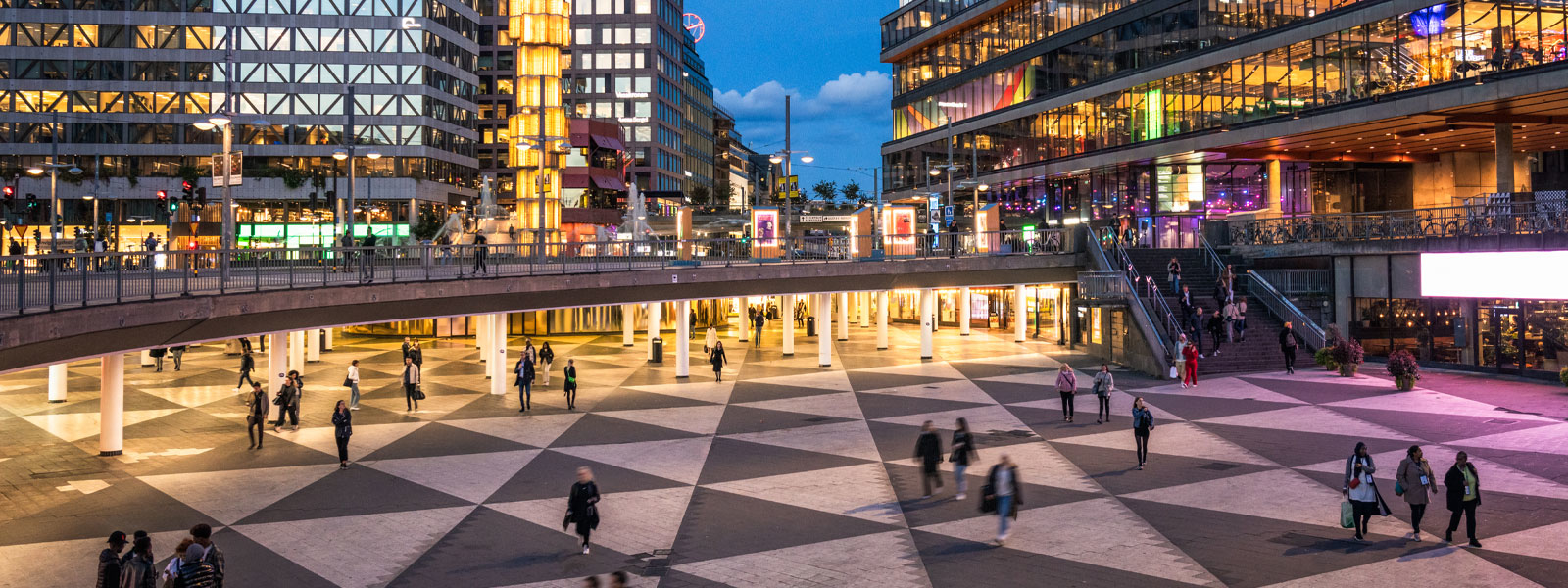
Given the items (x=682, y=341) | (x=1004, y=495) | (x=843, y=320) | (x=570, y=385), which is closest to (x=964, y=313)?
(x=843, y=320)

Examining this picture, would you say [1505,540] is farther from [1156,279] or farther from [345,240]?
[345,240]

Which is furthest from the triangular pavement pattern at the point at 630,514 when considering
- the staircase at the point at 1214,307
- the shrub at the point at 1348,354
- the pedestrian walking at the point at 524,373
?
the shrub at the point at 1348,354

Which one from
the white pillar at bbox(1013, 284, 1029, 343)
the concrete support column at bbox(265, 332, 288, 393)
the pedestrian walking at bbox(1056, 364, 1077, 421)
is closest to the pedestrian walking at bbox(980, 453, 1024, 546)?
the pedestrian walking at bbox(1056, 364, 1077, 421)

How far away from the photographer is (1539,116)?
37094 millimetres

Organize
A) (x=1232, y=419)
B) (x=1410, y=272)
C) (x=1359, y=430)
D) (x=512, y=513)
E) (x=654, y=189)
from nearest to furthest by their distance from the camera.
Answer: (x=512, y=513)
(x=1359, y=430)
(x=1232, y=419)
(x=1410, y=272)
(x=654, y=189)

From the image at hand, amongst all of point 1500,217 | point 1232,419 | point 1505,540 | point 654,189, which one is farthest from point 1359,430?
point 654,189

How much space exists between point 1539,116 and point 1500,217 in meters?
8.56

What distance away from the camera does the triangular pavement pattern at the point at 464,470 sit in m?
19.0

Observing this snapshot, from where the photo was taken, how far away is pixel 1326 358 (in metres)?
33.2

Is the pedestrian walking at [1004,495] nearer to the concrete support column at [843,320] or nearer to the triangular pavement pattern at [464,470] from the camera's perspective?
the triangular pavement pattern at [464,470]

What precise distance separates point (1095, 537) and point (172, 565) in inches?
457

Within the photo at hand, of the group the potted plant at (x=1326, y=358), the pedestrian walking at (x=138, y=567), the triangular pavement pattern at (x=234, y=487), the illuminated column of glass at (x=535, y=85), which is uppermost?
the illuminated column of glass at (x=535, y=85)

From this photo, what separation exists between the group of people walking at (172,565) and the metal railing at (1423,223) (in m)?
33.1

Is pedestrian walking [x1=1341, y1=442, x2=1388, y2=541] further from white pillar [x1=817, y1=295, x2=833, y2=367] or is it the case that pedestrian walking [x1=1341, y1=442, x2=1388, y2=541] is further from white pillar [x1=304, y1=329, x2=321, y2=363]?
white pillar [x1=304, y1=329, x2=321, y2=363]
